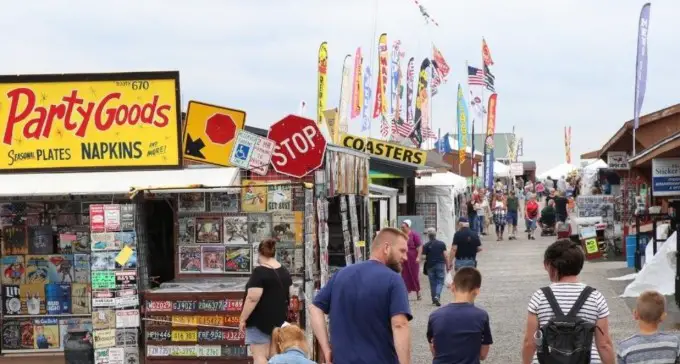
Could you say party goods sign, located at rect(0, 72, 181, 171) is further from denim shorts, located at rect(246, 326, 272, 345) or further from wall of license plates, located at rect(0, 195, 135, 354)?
denim shorts, located at rect(246, 326, 272, 345)

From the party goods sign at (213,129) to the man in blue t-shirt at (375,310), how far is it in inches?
198

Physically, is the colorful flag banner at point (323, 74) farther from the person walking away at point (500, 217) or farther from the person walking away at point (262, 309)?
the person walking away at point (262, 309)

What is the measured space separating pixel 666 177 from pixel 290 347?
12.7 metres

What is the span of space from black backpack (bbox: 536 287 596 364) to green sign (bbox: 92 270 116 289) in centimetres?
603

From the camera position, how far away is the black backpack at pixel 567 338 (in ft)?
20.3

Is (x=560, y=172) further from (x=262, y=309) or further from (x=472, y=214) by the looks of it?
(x=262, y=309)

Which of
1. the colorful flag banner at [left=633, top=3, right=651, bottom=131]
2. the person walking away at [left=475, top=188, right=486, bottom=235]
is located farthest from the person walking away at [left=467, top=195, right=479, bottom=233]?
the colorful flag banner at [left=633, top=3, right=651, bottom=131]

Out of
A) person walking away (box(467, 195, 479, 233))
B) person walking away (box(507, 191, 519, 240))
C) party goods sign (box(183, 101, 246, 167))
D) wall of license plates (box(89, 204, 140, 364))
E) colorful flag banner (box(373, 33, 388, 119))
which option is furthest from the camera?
person walking away (box(507, 191, 519, 240))

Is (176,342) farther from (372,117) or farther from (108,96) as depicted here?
(372,117)

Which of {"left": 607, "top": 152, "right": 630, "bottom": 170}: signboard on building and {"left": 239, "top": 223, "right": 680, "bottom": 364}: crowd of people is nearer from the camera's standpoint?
{"left": 239, "top": 223, "right": 680, "bottom": 364}: crowd of people

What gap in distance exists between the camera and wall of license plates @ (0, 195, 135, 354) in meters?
12.8

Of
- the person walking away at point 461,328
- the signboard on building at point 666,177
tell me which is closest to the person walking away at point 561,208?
the signboard on building at point 666,177

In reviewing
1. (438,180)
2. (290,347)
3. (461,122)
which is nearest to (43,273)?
(290,347)

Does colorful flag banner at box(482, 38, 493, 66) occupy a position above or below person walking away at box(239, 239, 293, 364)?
above
